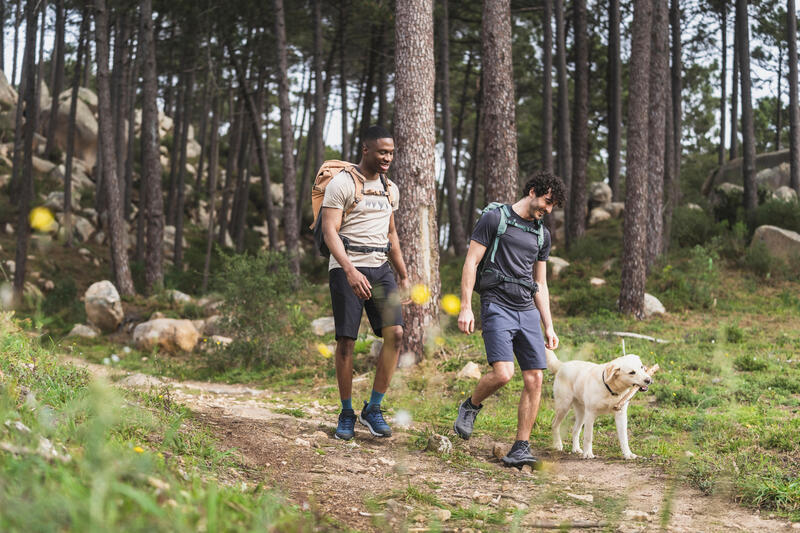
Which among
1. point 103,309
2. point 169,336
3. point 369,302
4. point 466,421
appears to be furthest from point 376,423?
point 103,309

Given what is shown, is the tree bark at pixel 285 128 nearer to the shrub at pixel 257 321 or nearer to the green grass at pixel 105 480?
the shrub at pixel 257 321

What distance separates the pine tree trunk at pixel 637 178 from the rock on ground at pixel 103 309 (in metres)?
10.4

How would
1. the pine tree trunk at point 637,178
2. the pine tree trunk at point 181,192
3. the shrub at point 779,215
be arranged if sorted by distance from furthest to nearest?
the pine tree trunk at point 181,192
the shrub at point 779,215
the pine tree trunk at point 637,178

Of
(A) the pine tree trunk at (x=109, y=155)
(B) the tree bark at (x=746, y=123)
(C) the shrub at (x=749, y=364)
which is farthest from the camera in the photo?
(B) the tree bark at (x=746, y=123)

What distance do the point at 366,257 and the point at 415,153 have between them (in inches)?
155

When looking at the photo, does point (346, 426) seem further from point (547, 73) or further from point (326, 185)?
point (547, 73)

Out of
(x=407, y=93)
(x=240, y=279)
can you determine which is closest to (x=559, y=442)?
(x=407, y=93)

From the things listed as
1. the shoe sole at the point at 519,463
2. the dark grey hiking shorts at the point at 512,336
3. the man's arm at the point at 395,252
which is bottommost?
the shoe sole at the point at 519,463

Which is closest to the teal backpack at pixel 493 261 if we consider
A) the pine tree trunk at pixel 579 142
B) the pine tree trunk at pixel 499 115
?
the pine tree trunk at pixel 499 115

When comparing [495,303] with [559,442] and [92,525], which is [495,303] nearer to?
[559,442]

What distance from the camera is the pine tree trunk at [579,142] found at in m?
20.5

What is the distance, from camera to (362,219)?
17.7 feet

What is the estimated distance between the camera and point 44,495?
203 centimetres

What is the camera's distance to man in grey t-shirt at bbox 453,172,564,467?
5.18 meters
